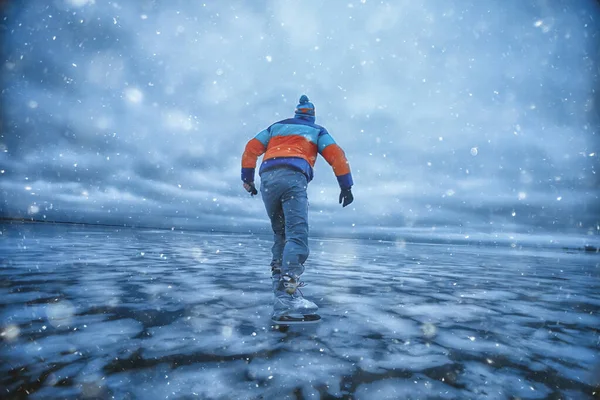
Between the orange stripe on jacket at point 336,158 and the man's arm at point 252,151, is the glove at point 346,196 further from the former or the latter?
the man's arm at point 252,151

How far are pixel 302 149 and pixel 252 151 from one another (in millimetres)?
631

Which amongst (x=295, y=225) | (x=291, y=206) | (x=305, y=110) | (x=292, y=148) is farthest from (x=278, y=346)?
(x=305, y=110)

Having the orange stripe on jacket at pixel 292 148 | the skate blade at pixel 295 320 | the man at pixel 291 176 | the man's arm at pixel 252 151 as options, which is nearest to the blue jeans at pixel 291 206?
the man at pixel 291 176

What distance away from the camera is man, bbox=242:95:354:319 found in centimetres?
287

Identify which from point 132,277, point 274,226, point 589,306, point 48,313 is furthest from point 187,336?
point 589,306

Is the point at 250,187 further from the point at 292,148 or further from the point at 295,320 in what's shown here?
the point at 295,320

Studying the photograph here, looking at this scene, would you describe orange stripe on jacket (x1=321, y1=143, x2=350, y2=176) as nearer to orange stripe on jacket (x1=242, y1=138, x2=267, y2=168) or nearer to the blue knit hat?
the blue knit hat

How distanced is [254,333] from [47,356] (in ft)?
3.71

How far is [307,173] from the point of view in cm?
305

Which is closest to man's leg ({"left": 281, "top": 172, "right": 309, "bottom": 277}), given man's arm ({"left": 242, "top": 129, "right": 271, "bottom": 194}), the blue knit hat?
man's arm ({"left": 242, "top": 129, "right": 271, "bottom": 194})

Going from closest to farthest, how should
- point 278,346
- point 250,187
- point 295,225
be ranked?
point 278,346 → point 295,225 → point 250,187

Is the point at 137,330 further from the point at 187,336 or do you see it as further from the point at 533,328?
the point at 533,328

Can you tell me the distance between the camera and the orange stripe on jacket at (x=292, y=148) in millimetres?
3033

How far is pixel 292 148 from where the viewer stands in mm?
3041
